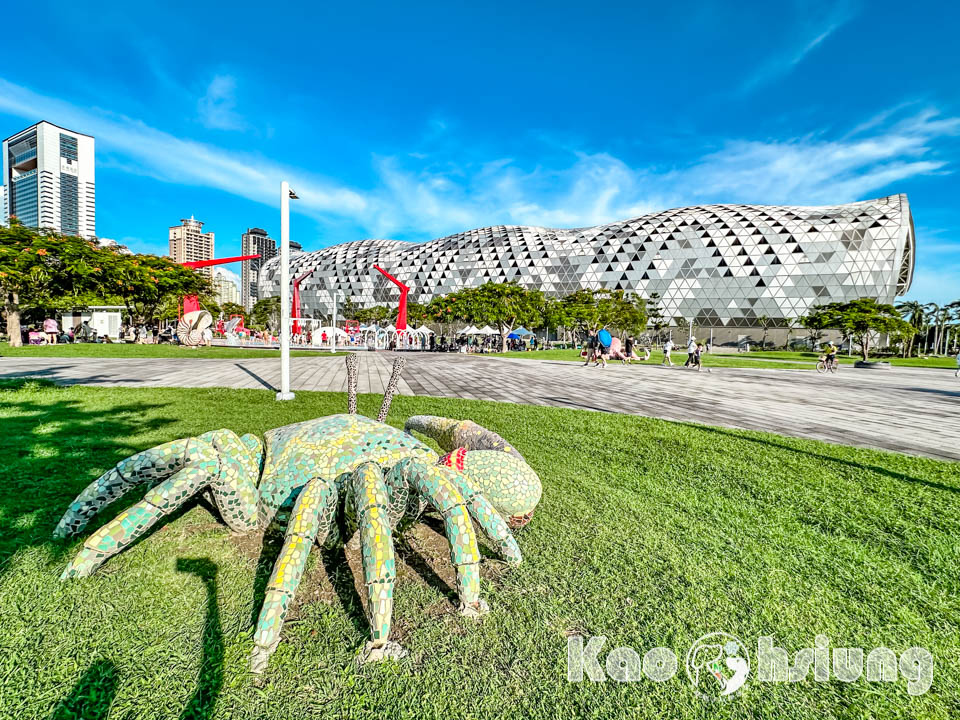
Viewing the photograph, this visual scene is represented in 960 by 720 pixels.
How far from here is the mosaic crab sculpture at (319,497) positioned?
1706 millimetres

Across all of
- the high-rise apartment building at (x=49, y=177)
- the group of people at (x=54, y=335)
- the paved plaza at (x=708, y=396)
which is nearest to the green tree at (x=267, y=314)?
the group of people at (x=54, y=335)

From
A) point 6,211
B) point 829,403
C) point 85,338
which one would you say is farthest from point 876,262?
point 6,211

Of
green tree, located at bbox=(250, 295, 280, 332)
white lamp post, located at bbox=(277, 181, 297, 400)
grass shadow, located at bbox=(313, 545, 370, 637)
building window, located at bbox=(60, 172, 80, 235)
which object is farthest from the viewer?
building window, located at bbox=(60, 172, 80, 235)

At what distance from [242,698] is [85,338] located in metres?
43.9

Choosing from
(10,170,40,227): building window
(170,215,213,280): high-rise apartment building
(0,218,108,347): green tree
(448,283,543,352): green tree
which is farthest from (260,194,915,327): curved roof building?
(170,215,213,280): high-rise apartment building

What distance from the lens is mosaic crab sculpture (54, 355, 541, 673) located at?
5.60ft

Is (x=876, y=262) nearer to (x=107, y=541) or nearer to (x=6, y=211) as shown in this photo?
(x=107, y=541)

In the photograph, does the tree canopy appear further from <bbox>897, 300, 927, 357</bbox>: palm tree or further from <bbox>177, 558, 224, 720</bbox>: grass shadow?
<bbox>897, 300, 927, 357</bbox>: palm tree

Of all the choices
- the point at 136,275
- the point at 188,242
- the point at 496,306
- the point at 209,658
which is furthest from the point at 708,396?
the point at 188,242

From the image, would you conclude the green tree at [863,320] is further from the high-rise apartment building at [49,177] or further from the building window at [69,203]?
the building window at [69,203]

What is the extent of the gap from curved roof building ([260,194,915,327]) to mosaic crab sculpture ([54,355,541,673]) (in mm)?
62126

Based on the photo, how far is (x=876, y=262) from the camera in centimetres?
5066

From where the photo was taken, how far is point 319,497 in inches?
72.4

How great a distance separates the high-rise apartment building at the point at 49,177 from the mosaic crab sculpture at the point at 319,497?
512 ft
